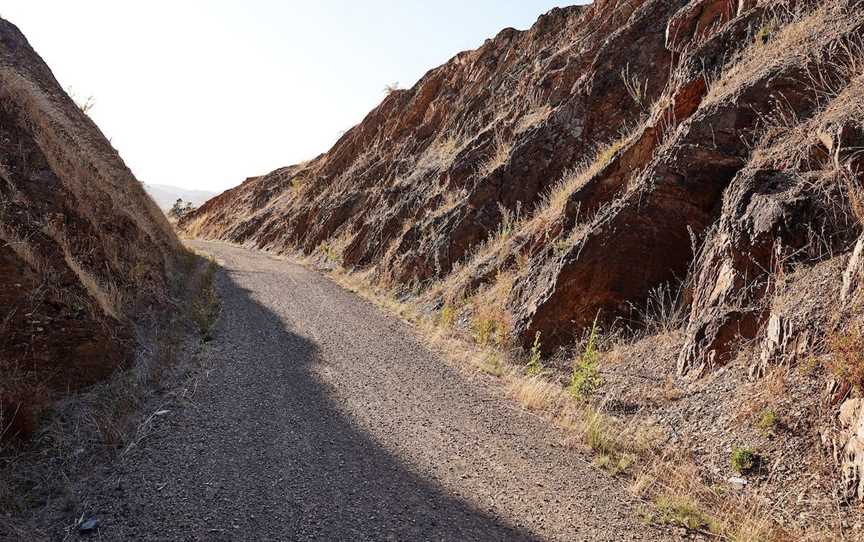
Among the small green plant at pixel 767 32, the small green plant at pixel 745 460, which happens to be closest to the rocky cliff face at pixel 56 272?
the small green plant at pixel 745 460

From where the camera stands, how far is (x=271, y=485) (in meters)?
4.30

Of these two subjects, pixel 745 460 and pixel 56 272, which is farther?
pixel 56 272

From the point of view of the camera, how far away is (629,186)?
32.1ft

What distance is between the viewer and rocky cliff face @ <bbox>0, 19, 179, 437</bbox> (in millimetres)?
5211

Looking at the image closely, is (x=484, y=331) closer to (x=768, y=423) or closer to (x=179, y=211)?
(x=768, y=423)

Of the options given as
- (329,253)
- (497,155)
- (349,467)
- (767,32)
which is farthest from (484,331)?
(329,253)

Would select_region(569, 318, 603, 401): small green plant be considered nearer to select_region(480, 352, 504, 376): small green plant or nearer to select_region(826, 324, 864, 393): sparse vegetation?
select_region(480, 352, 504, 376): small green plant

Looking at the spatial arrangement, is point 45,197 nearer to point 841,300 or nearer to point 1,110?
point 1,110

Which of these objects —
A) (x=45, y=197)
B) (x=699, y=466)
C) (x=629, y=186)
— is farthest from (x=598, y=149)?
(x=45, y=197)

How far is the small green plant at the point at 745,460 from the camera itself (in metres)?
4.78

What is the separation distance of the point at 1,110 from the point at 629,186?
10.7 metres

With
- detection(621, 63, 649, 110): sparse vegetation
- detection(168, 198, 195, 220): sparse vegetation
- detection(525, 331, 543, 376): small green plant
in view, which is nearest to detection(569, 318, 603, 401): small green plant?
detection(525, 331, 543, 376): small green plant

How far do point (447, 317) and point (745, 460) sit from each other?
7157 millimetres

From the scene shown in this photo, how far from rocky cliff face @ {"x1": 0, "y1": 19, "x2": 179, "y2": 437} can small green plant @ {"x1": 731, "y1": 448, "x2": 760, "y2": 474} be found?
6.47 m
